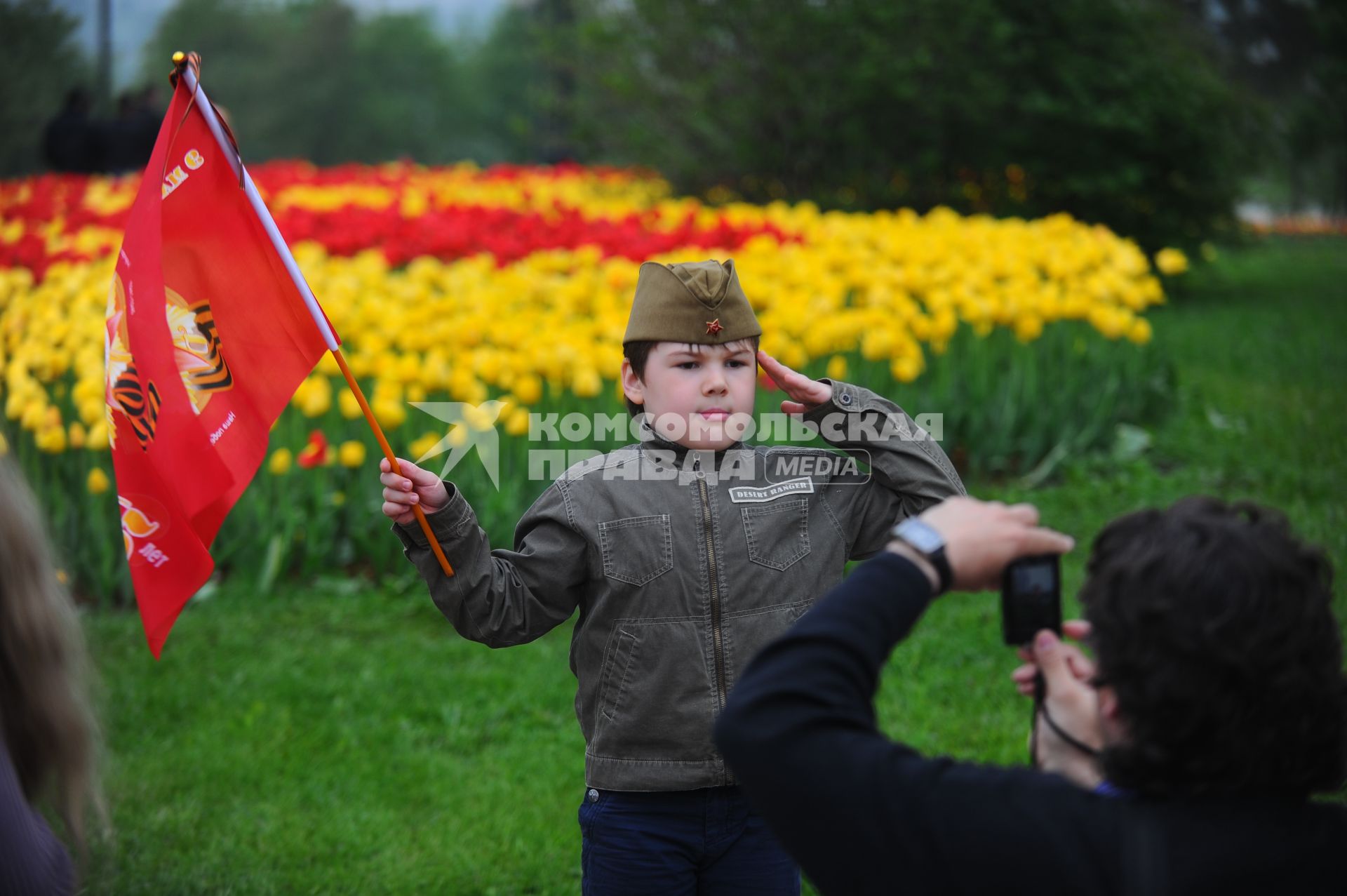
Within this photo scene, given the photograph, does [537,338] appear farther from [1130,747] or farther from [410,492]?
[1130,747]

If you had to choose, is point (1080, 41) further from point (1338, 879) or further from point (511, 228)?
point (1338, 879)

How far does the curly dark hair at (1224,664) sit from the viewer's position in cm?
122

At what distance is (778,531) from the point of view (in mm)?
2168

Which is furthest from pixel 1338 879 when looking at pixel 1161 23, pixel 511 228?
pixel 1161 23

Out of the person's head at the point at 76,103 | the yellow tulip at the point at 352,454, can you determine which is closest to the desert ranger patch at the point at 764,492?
the yellow tulip at the point at 352,454

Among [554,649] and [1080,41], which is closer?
[554,649]

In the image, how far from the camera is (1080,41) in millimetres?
12609

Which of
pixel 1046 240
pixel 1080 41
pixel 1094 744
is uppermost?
pixel 1080 41

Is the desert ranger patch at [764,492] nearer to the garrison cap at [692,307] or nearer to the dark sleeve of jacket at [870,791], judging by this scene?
the garrison cap at [692,307]

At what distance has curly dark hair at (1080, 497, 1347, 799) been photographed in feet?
4.01

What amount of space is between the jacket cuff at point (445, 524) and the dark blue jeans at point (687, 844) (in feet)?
1.71

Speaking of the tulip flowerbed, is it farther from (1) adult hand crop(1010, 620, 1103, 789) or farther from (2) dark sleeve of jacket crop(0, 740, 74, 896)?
(1) adult hand crop(1010, 620, 1103, 789)

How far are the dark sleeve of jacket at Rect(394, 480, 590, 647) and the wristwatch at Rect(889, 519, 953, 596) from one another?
0.82 m

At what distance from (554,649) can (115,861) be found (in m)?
1.75
